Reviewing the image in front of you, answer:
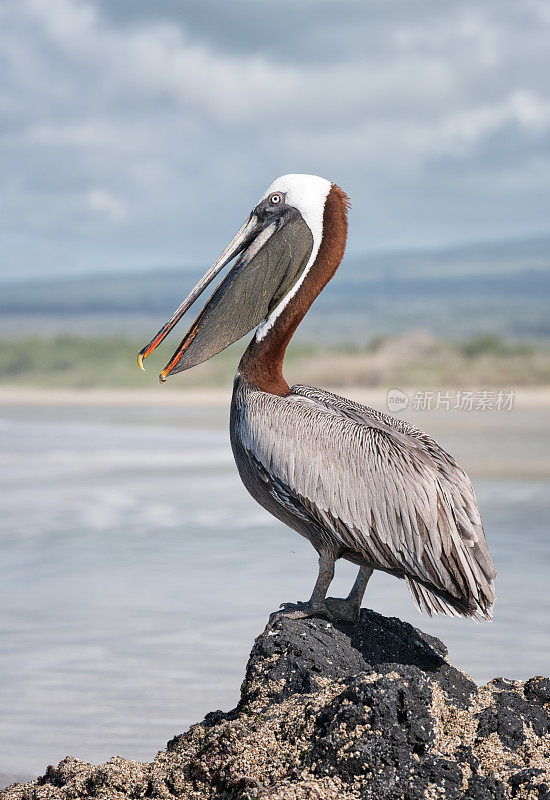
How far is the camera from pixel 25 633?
6234mm

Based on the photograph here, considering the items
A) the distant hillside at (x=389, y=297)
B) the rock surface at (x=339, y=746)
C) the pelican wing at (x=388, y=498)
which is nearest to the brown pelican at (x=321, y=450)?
the pelican wing at (x=388, y=498)

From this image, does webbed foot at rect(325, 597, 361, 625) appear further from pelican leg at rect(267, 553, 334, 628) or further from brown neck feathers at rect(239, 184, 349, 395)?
brown neck feathers at rect(239, 184, 349, 395)

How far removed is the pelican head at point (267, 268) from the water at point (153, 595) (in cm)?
155

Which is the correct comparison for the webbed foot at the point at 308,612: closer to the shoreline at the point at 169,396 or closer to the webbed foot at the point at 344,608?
the webbed foot at the point at 344,608

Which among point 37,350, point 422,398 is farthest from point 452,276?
point 422,398

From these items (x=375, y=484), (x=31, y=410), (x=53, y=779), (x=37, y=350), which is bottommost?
(x=53, y=779)

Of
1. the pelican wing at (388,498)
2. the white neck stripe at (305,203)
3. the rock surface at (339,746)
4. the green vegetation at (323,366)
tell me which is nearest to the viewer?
the rock surface at (339,746)

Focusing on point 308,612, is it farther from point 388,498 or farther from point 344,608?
point 388,498

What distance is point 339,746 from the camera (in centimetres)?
361

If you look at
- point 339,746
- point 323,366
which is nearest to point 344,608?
point 339,746

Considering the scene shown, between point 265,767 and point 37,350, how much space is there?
47.2 meters

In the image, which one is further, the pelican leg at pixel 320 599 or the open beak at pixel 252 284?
the open beak at pixel 252 284

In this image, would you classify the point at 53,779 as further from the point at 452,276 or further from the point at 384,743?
the point at 452,276

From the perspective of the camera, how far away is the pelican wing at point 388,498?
171 inches
